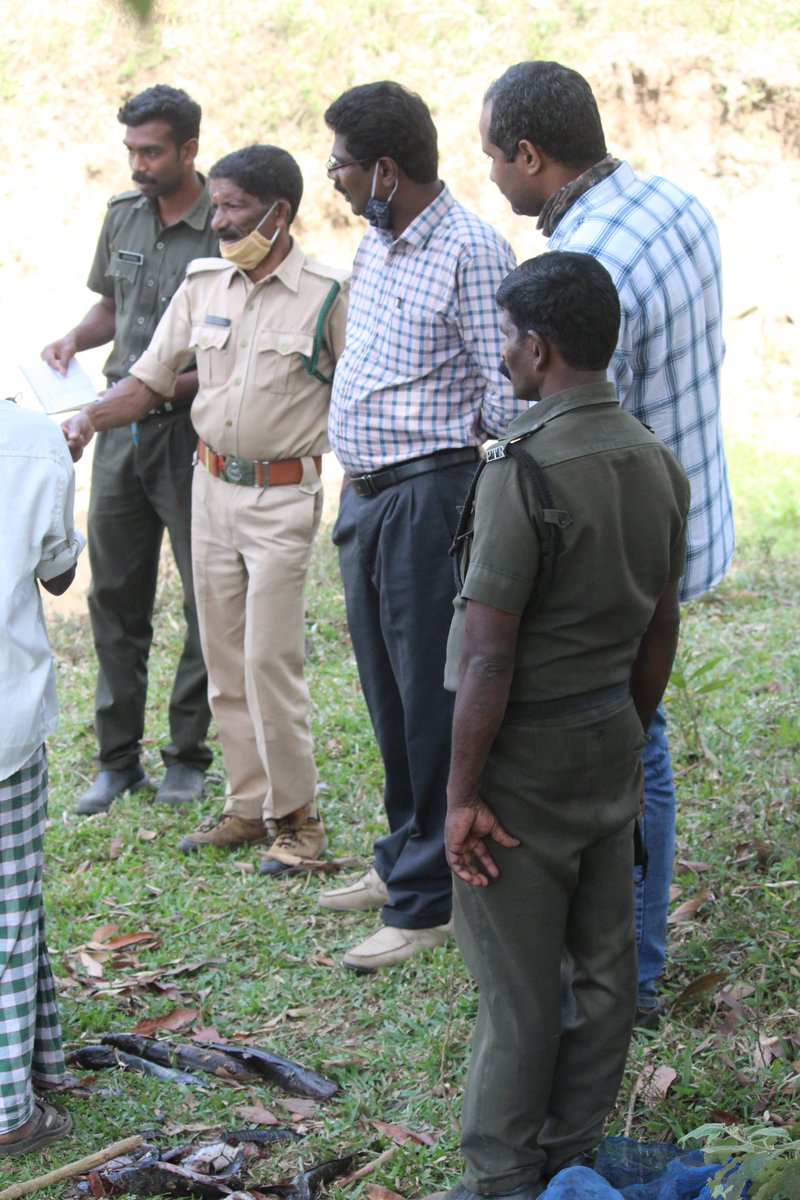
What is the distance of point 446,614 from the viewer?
3785 millimetres

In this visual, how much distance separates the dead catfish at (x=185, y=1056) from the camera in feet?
11.2

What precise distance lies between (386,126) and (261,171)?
2.51 feet

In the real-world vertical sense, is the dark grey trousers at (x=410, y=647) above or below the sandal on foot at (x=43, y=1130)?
above

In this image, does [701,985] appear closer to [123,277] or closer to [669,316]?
[669,316]

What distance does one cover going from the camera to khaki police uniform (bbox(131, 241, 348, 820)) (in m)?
4.47

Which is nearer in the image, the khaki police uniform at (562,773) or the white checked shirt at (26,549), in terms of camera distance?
the khaki police uniform at (562,773)

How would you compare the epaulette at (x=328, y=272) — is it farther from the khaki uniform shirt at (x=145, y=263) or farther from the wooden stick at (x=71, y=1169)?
the wooden stick at (x=71, y=1169)

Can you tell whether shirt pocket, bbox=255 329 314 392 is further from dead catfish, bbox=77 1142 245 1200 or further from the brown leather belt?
dead catfish, bbox=77 1142 245 1200

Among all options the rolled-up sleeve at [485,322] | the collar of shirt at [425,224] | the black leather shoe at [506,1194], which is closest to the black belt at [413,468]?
the rolled-up sleeve at [485,322]

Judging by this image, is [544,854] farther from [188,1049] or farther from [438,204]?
[438,204]

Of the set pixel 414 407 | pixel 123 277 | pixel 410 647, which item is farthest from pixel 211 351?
pixel 410 647

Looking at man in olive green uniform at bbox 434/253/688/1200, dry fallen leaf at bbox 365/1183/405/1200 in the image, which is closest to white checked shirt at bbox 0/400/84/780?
man in olive green uniform at bbox 434/253/688/1200

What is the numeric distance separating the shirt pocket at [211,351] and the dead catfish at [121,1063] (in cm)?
222

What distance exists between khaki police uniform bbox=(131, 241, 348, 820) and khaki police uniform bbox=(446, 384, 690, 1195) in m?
2.09
